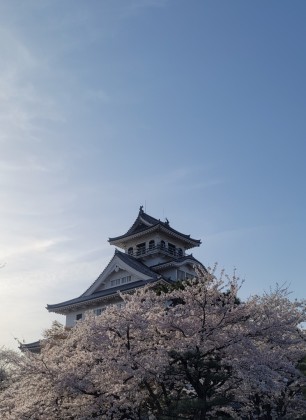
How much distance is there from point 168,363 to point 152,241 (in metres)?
27.4

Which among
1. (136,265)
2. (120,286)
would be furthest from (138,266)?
(120,286)

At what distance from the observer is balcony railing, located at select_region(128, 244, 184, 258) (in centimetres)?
3872

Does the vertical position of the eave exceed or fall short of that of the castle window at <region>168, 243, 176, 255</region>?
it exceeds it

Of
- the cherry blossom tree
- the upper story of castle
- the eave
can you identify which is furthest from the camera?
the eave

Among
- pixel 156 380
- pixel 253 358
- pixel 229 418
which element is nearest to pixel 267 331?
pixel 253 358

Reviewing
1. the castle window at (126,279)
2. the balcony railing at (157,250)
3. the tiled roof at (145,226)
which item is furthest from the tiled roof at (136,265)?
the tiled roof at (145,226)

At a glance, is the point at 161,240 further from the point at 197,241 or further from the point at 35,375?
the point at 35,375

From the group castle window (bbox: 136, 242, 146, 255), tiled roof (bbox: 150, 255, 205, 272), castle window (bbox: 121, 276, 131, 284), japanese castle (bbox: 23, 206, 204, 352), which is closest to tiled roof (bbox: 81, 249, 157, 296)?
japanese castle (bbox: 23, 206, 204, 352)

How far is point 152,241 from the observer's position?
40.3m

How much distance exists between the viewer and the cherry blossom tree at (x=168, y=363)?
1298 centimetres

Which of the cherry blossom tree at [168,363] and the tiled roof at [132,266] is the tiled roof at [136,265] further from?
the cherry blossom tree at [168,363]

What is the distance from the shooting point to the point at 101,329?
1402 centimetres

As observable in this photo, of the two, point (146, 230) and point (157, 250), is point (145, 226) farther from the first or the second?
point (157, 250)

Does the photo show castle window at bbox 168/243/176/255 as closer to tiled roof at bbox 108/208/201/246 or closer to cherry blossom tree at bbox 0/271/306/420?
tiled roof at bbox 108/208/201/246
